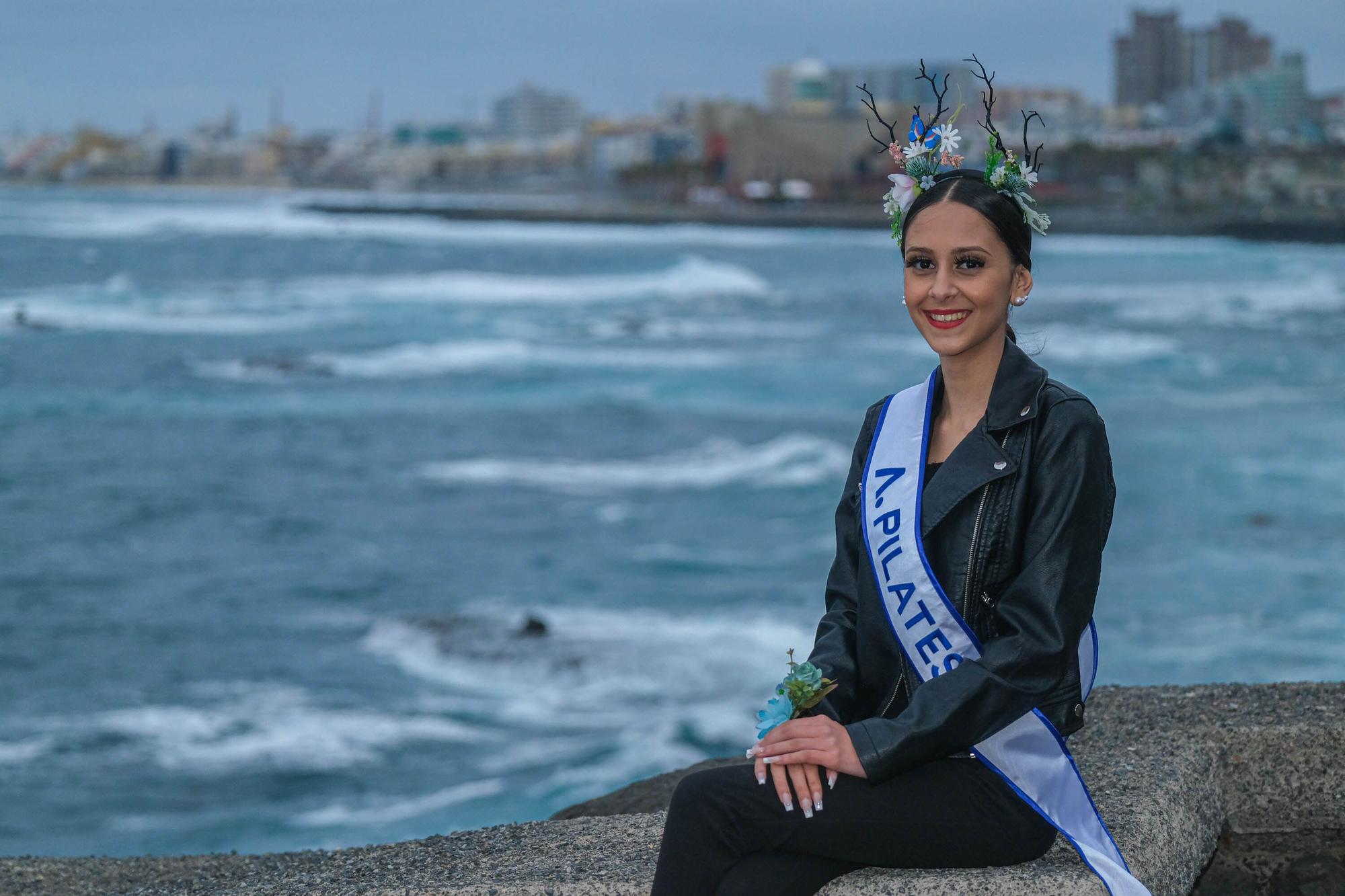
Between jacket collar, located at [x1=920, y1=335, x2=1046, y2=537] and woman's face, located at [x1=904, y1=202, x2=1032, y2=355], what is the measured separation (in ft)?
0.28

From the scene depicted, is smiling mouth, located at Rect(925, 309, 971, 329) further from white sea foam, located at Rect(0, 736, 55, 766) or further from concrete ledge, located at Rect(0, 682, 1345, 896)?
white sea foam, located at Rect(0, 736, 55, 766)

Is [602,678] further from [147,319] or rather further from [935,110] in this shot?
[147,319]

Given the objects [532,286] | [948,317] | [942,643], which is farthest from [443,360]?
[942,643]

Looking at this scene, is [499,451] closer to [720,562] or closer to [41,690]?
[720,562]

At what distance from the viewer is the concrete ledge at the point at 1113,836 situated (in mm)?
2432

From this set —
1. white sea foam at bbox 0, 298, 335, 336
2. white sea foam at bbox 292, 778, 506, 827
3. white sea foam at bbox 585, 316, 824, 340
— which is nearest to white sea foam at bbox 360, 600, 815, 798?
white sea foam at bbox 292, 778, 506, 827

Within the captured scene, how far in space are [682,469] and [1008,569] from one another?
47.4 ft

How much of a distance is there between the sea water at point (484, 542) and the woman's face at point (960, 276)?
17.3ft

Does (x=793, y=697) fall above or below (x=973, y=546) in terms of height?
below

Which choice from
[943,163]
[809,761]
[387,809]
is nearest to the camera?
[809,761]

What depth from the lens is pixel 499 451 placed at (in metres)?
17.9

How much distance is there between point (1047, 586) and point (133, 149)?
7086 inches

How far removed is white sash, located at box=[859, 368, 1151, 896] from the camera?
7.18 feet

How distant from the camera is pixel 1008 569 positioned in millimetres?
2193
